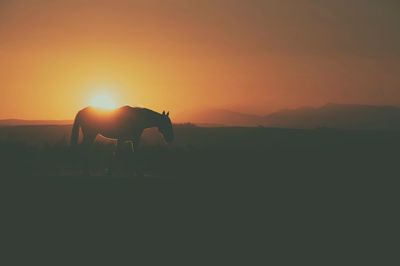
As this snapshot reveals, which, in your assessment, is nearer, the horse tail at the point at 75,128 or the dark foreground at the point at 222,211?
the dark foreground at the point at 222,211

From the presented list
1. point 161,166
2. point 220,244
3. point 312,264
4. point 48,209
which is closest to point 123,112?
point 161,166

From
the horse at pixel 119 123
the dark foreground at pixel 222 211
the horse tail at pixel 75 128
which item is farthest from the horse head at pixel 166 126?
the horse tail at pixel 75 128

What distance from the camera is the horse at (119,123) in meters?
19.0

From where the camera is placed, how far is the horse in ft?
62.3

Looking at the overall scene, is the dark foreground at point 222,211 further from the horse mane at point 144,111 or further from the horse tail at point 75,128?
the horse mane at point 144,111

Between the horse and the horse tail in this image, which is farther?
the horse tail

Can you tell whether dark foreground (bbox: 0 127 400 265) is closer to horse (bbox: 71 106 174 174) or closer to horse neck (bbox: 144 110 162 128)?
horse (bbox: 71 106 174 174)

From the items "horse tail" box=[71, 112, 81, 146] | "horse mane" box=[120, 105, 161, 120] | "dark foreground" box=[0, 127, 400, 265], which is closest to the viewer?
"dark foreground" box=[0, 127, 400, 265]

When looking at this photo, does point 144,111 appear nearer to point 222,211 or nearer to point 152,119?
point 152,119

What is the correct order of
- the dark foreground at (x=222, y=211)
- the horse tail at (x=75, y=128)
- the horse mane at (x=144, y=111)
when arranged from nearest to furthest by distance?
the dark foreground at (x=222, y=211) < the horse mane at (x=144, y=111) < the horse tail at (x=75, y=128)

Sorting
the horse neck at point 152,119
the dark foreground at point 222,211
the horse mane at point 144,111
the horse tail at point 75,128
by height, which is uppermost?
the horse mane at point 144,111

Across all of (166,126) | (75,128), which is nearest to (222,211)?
(166,126)

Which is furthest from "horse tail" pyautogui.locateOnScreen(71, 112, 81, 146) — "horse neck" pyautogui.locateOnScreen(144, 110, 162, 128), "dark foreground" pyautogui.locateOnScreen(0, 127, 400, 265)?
"horse neck" pyautogui.locateOnScreen(144, 110, 162, 128)

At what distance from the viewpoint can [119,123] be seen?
1898cm
